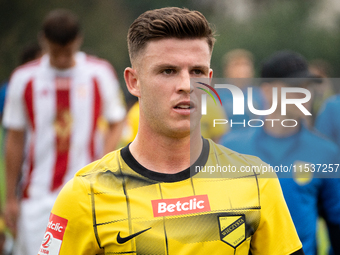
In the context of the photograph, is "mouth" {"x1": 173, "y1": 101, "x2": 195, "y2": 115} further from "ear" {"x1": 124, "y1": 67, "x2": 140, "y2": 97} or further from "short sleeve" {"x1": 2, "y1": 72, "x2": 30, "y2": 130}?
"short sleeve" {"x1": 2, "y1": 72, "x2": 30, "y2": 130}

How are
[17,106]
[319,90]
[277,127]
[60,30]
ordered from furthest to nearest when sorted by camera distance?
[319,90], [17,106], [60,30], [277,127]

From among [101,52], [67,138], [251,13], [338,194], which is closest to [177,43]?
[338,194]

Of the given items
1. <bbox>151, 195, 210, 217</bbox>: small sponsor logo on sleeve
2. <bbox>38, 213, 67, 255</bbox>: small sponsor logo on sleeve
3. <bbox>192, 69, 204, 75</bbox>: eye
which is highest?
<bbox>192, 69, 204, 75</bbox>: eye

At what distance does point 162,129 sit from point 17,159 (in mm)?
2779

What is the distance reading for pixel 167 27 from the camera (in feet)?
6.94

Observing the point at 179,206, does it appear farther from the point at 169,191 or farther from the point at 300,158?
the point at 300,158

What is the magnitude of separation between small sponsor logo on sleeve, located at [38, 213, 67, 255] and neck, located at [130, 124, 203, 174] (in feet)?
1.48

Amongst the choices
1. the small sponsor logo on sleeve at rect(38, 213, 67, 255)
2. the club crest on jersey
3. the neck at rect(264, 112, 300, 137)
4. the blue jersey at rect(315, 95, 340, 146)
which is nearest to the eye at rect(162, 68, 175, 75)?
the club crest on jersey

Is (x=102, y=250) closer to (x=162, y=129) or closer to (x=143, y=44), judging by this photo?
(x=162, y=129)

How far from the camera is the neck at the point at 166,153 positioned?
2.19 meters

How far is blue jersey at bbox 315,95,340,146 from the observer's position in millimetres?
4547

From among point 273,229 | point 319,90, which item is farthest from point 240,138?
point 319,90

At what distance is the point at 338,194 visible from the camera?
329cm

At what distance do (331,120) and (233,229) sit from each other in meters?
2.85
